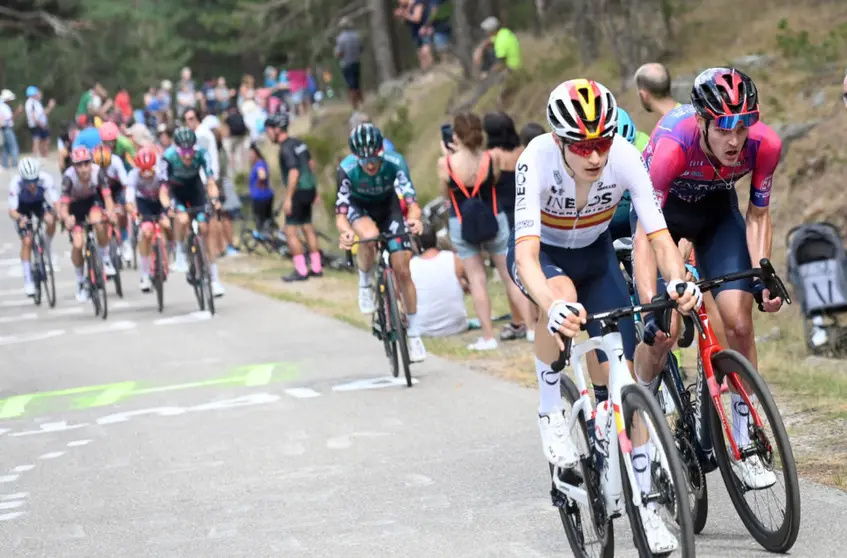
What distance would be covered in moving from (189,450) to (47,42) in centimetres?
5395

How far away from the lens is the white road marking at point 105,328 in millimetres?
18172

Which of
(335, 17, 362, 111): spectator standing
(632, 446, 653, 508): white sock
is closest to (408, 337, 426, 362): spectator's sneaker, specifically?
(632, 446, 653, 508): white sock

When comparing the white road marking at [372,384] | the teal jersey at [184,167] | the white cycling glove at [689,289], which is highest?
the teal jersey at [184,167]

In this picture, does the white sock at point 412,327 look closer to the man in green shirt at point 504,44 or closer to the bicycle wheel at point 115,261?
the bicycle wheel at point 115,261

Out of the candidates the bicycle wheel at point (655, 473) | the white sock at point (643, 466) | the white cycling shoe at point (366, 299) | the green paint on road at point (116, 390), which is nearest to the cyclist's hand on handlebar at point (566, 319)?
the bicycle wheel at point (655, 473)

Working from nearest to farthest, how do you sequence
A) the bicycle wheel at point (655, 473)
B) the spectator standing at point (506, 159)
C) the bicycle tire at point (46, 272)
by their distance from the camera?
the bicycle wheel at point (655, 473), the spectator standing at point (506, 159), the bicycle tire at point (46, 272)

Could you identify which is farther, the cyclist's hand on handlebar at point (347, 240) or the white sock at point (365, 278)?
the white sock at point (365, 278)

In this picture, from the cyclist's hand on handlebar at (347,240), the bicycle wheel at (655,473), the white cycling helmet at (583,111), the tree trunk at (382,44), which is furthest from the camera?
the tree trunk at (382,44)

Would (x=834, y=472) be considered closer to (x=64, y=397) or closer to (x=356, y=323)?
(x=64, y=397)

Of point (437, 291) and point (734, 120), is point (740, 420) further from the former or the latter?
point (437, 291)

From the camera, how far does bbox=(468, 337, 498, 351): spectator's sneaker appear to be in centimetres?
1397

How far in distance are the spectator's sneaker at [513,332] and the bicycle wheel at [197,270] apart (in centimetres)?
489

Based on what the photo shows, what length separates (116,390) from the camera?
13664mm

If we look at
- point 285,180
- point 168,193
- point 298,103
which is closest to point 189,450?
point 168,193
